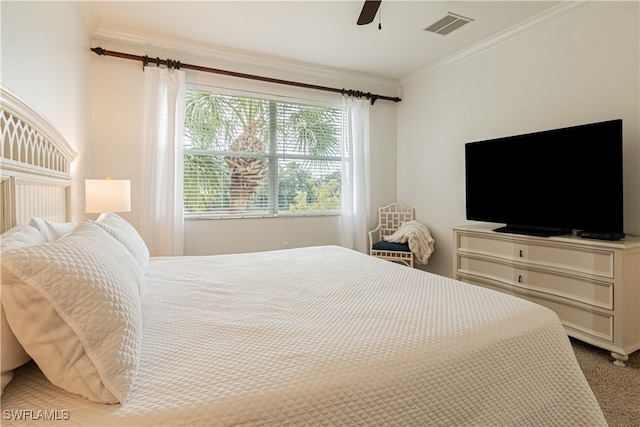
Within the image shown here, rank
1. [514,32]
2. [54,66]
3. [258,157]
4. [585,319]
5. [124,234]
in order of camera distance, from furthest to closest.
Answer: [258,157]
[514,32]
[585,319]
[54,66]
[124,234]

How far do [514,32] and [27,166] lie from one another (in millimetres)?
3819

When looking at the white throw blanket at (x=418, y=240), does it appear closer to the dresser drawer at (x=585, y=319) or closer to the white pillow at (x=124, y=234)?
the dresser drawer at (x=585, y=319)

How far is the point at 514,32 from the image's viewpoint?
10.1 ft

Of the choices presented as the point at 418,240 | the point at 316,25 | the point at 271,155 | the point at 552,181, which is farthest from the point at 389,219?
the point at 316,25

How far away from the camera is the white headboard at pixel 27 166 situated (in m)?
1.28

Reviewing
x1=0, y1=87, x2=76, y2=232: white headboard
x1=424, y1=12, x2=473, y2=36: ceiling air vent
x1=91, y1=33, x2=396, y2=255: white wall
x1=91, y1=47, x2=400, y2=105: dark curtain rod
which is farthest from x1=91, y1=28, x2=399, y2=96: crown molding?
x1=0, y1=87, x2=76, y2=232: white headboard

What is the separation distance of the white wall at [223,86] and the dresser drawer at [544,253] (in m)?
1.58

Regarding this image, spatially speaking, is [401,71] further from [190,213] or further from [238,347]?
[238,347]

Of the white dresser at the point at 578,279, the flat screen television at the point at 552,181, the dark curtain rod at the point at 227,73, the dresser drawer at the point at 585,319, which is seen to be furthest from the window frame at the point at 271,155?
the dresser drawer at the point at 585,319

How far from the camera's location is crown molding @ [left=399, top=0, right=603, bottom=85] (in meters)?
2.66

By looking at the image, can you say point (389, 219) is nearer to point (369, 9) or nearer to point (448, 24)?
point (448, 24)

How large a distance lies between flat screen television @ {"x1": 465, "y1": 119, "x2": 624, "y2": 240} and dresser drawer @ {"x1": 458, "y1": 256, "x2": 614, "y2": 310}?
12.8 inches

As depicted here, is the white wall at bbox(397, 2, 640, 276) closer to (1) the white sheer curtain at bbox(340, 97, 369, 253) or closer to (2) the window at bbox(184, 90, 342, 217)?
(1) the white sheer curtain at bbox(340, 97, 369, 253)

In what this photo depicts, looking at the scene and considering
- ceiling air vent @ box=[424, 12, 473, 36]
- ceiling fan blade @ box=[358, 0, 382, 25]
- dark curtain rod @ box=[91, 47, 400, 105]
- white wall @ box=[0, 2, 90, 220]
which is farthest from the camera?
dark curtain rod @ box=[91, 47, 400, 105]
